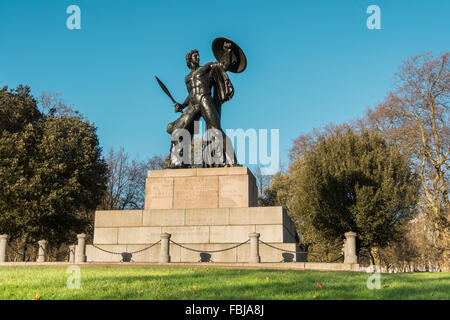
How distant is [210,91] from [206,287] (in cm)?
1214

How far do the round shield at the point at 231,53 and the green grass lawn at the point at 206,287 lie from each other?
444 inches

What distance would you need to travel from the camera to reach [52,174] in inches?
1232

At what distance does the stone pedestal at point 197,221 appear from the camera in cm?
1797

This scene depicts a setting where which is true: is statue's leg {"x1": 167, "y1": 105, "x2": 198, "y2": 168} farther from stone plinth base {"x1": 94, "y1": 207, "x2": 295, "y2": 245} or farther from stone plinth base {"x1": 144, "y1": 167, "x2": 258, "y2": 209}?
stone plinth base {"x1": 94, "y1": 207, "x2": 295, "y2": 245}

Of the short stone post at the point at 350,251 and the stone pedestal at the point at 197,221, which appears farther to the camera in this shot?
the stone pedestal at the point at 197,221

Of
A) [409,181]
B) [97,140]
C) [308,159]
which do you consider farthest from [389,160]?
[97,140]

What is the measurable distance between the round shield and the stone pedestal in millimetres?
4722

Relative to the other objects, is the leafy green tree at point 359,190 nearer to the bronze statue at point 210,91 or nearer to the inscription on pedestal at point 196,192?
the bronze statue at point 210,91

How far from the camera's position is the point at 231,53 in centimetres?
2130

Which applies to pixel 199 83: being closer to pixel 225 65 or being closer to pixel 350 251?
pixel 225 65

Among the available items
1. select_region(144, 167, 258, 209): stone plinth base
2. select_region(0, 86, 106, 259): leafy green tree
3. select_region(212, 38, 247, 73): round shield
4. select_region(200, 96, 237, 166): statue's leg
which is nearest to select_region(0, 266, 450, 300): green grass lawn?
select_region(144, 167, 258, 209): stone plinth base

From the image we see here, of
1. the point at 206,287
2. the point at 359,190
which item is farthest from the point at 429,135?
the point at 206,287

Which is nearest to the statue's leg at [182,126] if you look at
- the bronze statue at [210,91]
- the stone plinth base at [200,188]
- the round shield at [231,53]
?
the bronze statue at [210,91]

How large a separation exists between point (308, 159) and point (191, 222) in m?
15.7
